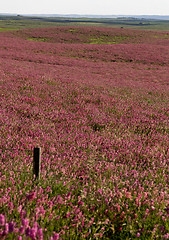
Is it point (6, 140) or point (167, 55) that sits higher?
point (167, 55)

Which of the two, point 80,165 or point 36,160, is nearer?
point 36,160

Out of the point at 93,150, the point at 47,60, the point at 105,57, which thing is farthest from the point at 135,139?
the point at 105,57

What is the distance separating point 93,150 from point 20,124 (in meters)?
2.31

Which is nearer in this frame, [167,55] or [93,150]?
[93,150]

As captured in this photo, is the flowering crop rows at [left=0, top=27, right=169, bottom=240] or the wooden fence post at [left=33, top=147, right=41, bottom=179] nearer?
the flowering crop rows at [left=0, top=27, right=169, bottom=240]

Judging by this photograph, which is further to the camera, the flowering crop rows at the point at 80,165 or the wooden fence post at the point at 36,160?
the wooden fence post at the point at 36,160

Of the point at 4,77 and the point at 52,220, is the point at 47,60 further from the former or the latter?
the point at 52,220

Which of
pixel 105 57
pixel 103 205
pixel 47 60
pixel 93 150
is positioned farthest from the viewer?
pixel 105 57

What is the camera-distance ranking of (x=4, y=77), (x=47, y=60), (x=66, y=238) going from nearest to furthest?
(x=66, y=238), (x=4, y=77), (x=47, y=60)

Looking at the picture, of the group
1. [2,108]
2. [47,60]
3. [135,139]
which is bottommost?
[135,139]

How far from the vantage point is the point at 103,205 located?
2938 millimetres

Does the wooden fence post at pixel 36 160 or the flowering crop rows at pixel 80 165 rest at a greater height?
the wooden fence post at pixel 36 160

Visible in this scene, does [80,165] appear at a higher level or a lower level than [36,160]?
lower

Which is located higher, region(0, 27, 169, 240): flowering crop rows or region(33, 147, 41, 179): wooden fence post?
region(33, 147, 41, 179): wooden fence post
